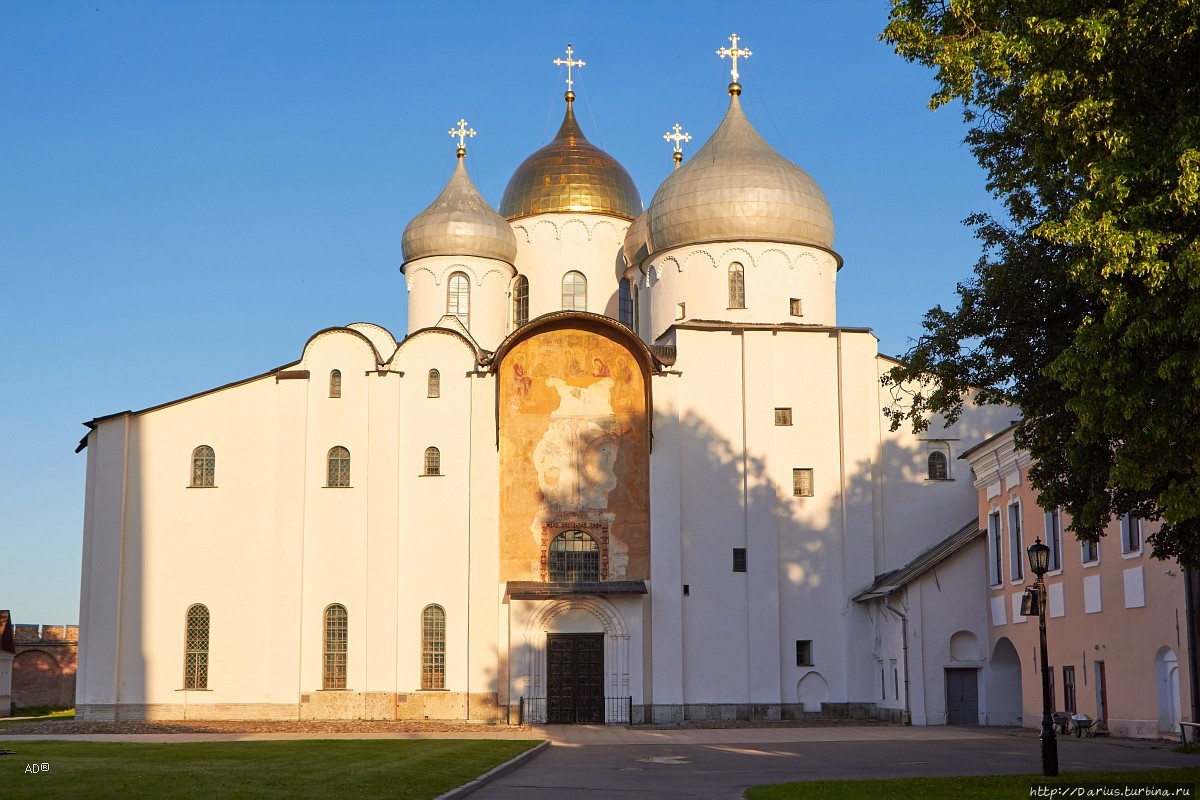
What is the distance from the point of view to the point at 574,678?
3291 cm

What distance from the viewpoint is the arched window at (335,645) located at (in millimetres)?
33062

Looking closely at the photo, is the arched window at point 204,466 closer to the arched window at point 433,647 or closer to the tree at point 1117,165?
the arched window at point 433,647

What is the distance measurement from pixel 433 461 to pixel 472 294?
7546mm

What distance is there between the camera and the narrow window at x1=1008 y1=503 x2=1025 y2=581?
93.9 ft

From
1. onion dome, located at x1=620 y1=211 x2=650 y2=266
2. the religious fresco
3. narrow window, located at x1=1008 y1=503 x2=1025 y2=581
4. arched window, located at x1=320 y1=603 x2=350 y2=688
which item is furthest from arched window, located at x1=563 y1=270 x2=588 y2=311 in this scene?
narrow window, located at x1=1008 y1=503 x2=1025 y2=581

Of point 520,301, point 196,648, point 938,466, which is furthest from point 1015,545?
point 196,648

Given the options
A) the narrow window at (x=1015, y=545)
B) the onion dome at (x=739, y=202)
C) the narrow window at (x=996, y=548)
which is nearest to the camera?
the narrow window at (x=1015, y=545)

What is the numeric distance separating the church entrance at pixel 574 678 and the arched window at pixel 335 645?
16.8 feet

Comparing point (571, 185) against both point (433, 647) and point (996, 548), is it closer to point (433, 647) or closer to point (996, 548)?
point (433, 647)

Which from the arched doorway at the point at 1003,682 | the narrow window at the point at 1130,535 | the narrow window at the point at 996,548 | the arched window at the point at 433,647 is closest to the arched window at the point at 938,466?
the narrow window at the point at 996,548

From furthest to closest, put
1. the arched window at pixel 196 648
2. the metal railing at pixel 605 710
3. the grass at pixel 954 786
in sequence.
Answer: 1. the arched window at pixel 196 648
2. the metal railing at pixel 605 710
3. the grass at pixel 954 786

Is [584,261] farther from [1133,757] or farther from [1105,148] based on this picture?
[1105,148]

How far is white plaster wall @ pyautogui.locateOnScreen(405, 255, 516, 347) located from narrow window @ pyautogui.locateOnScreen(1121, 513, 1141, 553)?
20714 millimetres

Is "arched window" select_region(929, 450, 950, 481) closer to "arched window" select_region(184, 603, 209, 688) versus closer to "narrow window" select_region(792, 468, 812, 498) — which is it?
"narrow window" select_region(792, 468, 812, 498)
